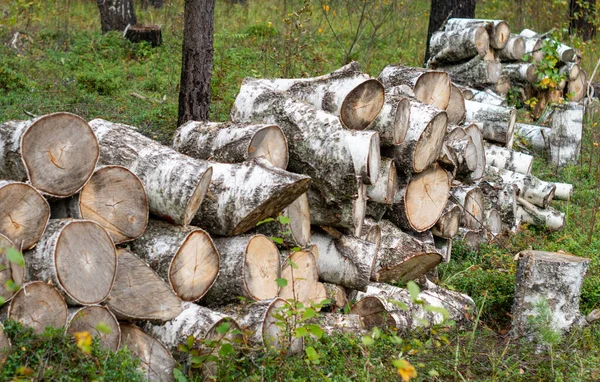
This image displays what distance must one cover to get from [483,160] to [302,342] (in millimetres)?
3304

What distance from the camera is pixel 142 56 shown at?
10.9 meters

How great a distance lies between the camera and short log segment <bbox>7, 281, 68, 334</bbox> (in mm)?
3400

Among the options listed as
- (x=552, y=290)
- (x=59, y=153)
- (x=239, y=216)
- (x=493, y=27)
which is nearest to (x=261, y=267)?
(x=239, y=216)

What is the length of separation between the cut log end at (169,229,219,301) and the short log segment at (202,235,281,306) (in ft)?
0.30

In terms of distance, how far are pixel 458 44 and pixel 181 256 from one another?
645cm

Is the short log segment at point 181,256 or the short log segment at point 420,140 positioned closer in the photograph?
the short log segment at point 181,256

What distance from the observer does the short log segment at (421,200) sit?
18.5 feet

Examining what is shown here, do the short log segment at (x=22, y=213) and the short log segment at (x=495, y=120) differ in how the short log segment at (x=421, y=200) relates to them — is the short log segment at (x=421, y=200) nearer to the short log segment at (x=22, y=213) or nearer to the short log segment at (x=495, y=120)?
the short log segment at (x=495, y=120)

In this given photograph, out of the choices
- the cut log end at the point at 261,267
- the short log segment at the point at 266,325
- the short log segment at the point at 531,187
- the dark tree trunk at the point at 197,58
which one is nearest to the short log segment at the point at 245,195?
the cut log end at the point at 261,267

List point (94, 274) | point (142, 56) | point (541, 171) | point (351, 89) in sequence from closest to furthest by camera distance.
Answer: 1. point (94, 274)
2. point (351, 89)
3. point (541, 171)
4. point (142, 56)

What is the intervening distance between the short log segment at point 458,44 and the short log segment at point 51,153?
6628 millimetres

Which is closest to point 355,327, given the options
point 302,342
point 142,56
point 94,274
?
point 302,342

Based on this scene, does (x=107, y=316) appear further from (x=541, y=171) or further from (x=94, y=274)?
(x=541, y=171)

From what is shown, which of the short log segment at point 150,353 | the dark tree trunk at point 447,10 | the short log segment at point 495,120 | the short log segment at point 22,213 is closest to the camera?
the short log segment at point 22,213
